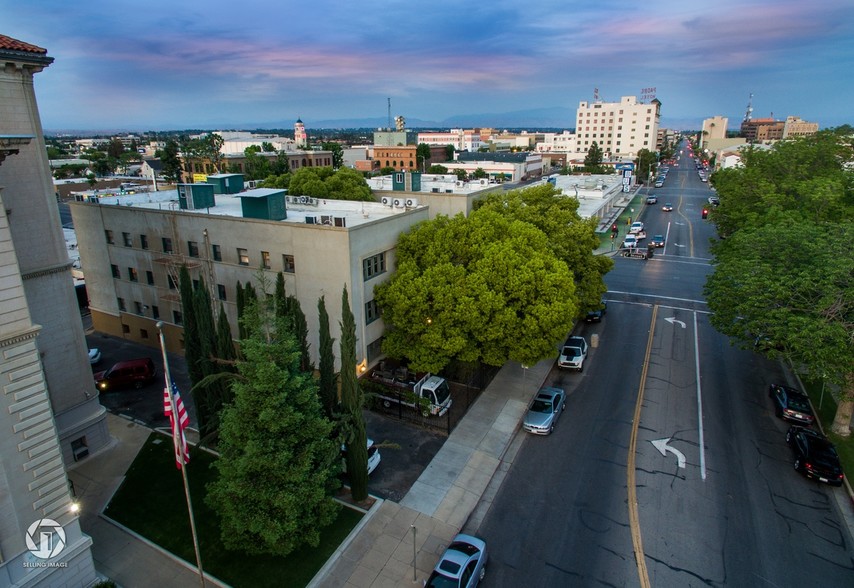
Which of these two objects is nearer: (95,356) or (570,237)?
(95,356)

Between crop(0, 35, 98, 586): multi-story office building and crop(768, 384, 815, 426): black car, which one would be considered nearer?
crop(0, 35, 98, 586): multi-story office building

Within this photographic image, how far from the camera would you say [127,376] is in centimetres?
3009

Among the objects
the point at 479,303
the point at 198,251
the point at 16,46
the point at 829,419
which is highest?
the point at 16,46

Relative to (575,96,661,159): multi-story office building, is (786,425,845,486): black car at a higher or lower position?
lower

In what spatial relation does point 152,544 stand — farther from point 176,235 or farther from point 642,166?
point 642,166

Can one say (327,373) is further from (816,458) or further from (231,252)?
(816,458)

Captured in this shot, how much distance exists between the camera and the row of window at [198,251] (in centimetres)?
2942

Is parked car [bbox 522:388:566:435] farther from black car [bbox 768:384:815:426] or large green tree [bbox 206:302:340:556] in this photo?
large green tree [bbox 206:302:340:556]

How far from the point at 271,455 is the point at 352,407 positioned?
12.2 feet

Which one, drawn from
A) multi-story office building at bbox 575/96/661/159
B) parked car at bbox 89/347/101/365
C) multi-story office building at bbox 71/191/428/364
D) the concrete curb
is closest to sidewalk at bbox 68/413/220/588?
the concrete curb

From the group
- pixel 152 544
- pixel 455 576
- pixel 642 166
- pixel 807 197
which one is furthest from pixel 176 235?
pixel 642 166

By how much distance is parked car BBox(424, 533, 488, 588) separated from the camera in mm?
15969

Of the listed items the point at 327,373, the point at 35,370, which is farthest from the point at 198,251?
the point at 35,370

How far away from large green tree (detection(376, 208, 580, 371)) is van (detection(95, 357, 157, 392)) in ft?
49.7
